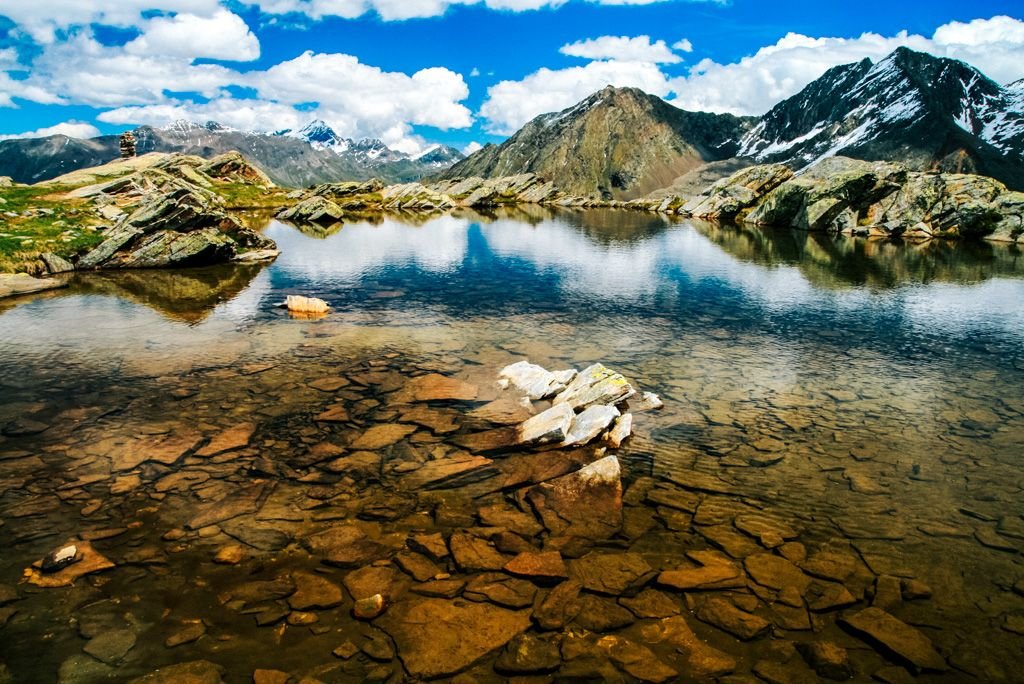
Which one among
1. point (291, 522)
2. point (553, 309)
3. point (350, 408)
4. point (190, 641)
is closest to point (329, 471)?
point (291, 522)

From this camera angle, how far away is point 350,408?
2030 centimetres

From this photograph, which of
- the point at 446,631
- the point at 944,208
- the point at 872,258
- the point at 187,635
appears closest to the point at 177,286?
the point at 187,635

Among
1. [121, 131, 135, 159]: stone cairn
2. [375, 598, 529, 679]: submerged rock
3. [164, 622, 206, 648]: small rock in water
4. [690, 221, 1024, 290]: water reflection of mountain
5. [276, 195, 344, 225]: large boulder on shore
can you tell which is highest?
[121, 131, 135, 159]: stone cairn

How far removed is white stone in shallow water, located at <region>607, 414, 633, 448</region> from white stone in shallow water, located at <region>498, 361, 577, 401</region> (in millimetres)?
3358

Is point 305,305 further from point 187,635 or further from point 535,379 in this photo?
point 187,635

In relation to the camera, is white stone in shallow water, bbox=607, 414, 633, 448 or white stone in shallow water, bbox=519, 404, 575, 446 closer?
white stone in shallow water, bbox=519, 404, 575, 446

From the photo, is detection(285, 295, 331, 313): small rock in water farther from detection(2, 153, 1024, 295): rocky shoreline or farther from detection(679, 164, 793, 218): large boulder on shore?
detection(679, 164, 793, 218): large boulder on shore

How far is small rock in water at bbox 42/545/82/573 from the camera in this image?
37.6ft

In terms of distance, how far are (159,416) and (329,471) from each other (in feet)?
26.3

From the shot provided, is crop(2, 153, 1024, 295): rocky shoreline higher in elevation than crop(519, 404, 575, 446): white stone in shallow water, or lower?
higher

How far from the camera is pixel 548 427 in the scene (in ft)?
58.8

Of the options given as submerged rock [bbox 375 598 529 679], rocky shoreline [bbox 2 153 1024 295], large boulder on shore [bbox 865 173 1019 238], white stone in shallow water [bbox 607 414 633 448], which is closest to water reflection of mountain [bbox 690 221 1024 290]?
large boulder on shore [bbox 865 173 1019 238]

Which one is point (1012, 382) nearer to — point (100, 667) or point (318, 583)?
point (318, 583)

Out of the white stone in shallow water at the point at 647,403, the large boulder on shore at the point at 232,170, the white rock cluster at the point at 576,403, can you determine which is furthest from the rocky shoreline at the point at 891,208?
the white stone in shallow water at the point at 647,403
